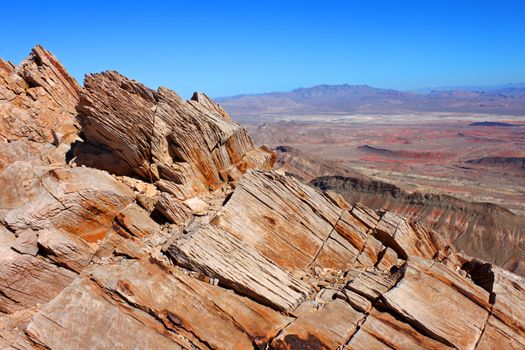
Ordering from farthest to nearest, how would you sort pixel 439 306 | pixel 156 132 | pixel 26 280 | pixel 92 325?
pixel 156 132, pixel 439 306, pixel 26 280, pixel 92 325

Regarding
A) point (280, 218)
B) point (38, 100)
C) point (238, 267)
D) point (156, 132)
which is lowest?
point (238, 267)

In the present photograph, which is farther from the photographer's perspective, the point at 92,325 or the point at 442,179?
the point at 442,179

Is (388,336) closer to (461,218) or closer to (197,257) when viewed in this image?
(197,257)

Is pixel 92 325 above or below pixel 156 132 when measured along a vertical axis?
below

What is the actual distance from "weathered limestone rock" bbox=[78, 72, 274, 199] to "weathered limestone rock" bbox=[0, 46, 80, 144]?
13.4 ft

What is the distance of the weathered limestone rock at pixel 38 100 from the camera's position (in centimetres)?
1969

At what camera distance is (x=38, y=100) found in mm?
21516

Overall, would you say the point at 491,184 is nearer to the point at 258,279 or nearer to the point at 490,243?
the point at 490,243

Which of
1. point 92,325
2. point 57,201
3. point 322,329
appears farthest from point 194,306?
point 57,201

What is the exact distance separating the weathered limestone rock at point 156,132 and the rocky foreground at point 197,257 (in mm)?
63

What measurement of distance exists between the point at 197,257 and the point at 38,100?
15717 mm

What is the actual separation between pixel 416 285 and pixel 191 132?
10.9m

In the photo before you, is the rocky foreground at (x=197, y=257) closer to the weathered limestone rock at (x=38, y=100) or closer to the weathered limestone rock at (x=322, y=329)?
the weathered limestone rock at (x=322, y=329)

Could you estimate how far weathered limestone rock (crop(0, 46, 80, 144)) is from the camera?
775 inches
